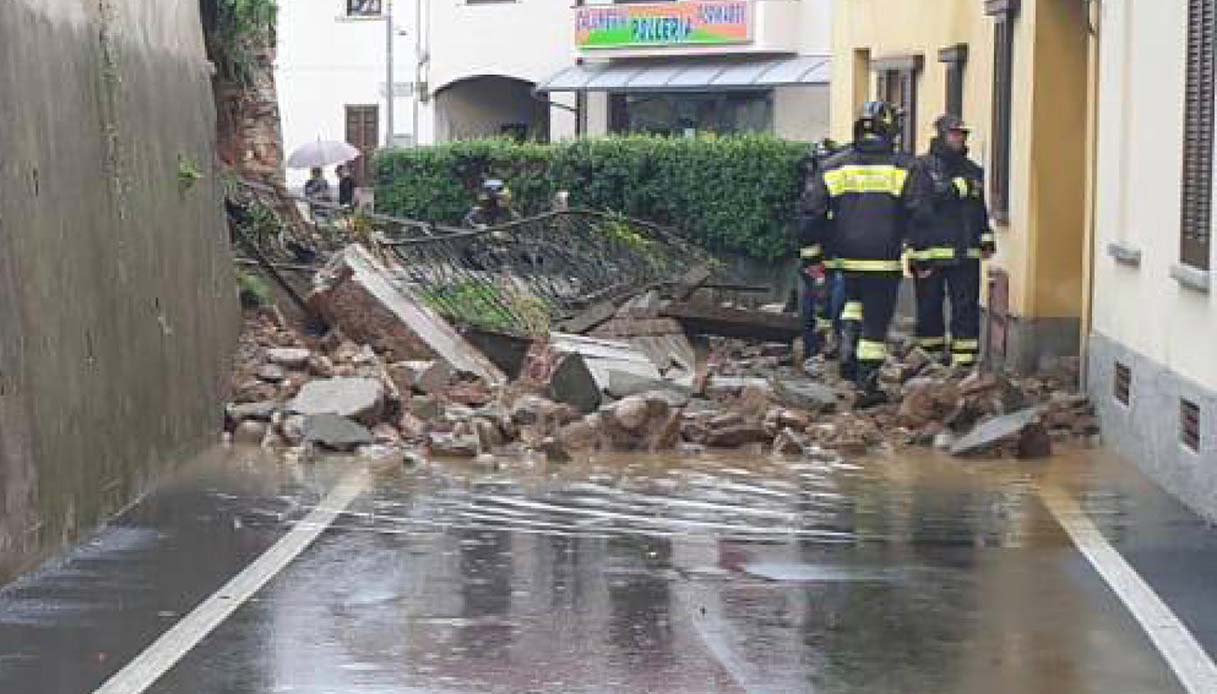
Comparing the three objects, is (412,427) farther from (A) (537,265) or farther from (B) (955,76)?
(B) (955,76)

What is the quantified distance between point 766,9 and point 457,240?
28.0 m

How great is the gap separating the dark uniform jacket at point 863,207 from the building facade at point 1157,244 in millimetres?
1487

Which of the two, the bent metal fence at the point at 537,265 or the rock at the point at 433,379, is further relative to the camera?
the bent metal fence at the point at 537,265

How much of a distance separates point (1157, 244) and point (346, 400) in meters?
4.81

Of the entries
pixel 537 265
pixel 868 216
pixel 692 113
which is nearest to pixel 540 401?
pixel 868 216

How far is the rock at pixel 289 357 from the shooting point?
49.8 ft

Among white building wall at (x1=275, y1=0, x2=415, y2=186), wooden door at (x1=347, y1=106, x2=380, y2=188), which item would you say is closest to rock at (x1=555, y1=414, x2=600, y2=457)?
white building wall at (x1=275, y1=0, x2=415, y2=186)

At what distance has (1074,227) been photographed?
55.7 feet

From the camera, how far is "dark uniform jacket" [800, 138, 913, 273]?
15789 millimetres

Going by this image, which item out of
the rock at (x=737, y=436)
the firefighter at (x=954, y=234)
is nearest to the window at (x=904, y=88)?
the firefighter at (x=954, y=234)

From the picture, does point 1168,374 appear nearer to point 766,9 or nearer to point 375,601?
point 375,601

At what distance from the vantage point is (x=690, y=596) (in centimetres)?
919

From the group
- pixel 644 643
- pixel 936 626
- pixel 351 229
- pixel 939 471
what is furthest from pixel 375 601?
pixel 351 229

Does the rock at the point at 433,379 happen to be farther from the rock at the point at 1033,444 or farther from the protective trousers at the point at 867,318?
the rock at the point at 1033,444
